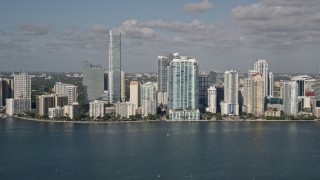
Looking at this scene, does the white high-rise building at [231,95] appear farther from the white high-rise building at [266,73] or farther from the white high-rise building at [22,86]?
the white high-rise building at [22,86]

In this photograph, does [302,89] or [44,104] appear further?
[302,89]

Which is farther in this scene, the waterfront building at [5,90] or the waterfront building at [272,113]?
the waterfront building at [5,90]


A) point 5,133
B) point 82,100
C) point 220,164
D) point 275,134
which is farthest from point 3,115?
point 220,164

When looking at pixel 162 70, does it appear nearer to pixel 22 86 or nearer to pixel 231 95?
pixel 231 95

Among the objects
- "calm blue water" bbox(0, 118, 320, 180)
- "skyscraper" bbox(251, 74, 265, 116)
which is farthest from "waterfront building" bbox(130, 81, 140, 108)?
"skyscraper" bbox(251, 74, 265, 116)

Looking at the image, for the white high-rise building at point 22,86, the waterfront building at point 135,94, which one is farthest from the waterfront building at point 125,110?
the white high-rise building at point 22,86

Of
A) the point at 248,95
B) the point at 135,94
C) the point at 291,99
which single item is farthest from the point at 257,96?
the point at 135,94

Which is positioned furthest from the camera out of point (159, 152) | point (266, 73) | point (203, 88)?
point (266, 73)
